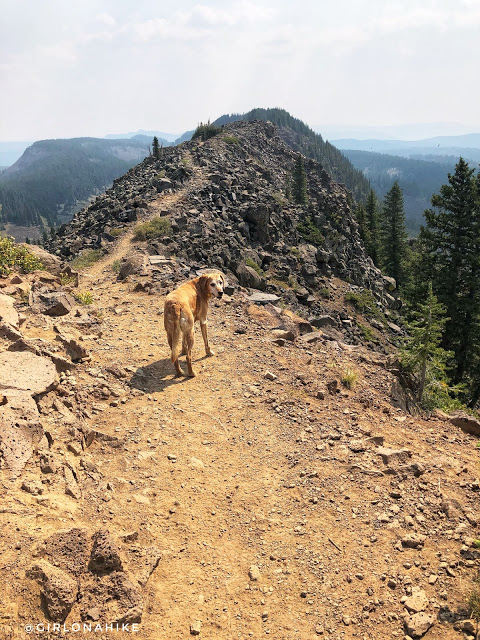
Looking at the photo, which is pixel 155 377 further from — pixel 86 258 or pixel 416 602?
pixel 86 258

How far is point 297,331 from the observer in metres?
13.4

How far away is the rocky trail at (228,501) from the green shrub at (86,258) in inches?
412

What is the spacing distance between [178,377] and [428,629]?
646cm

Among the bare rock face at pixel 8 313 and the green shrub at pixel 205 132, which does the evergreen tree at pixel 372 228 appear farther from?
the bare rock face at pixel 8 313

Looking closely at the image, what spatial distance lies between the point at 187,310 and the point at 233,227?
73.3 ft

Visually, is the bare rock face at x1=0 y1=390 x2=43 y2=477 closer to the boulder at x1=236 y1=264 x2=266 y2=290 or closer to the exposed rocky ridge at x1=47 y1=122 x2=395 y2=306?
the exposed rocky ridge at x1=47 y1=122 x2=395 y2=306

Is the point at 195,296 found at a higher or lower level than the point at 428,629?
higher

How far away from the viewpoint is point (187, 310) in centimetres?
925

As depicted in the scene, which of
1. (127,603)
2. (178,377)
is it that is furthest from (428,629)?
(178,377)

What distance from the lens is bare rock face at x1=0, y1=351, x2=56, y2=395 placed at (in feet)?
21.7

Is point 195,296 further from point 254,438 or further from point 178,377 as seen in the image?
point 254,438

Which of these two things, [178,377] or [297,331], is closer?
[178,377]

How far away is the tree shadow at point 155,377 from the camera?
28.9 feet

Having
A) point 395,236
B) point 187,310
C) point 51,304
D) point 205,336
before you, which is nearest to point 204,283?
point 187,310
